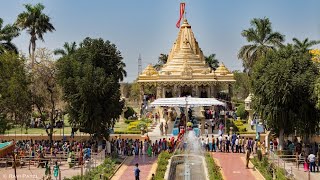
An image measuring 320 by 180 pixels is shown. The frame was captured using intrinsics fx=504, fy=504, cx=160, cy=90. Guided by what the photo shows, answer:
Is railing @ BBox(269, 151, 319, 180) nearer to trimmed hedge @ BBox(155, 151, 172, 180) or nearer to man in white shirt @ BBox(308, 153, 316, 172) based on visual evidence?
man in white shirt @ BBox(308, 153, 316, 172)

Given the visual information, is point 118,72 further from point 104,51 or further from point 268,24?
point 268,24

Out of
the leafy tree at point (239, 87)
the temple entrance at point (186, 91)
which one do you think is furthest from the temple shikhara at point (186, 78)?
the leafy tree at point (239, 87)

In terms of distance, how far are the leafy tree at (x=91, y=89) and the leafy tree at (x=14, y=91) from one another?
3.57m

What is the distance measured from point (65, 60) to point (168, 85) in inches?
850

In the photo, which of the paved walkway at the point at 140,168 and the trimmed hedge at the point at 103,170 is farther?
the paved walkway at the point at 140,168

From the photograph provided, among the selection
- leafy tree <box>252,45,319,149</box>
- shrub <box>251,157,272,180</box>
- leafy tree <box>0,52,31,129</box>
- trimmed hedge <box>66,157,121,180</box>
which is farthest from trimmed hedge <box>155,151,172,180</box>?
leafy tree <box>0,52,31,129</box>

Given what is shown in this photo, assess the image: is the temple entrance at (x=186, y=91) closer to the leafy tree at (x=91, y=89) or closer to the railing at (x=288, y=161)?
the leafy tree at (x=91, y=89)

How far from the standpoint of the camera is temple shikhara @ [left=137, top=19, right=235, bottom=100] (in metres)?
52.6

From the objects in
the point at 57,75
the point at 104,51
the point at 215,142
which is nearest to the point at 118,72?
the point at 104,51

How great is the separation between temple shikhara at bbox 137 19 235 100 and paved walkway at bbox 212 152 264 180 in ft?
63.6

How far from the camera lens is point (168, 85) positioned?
53469 millimetres

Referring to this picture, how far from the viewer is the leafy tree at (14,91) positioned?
115 feet

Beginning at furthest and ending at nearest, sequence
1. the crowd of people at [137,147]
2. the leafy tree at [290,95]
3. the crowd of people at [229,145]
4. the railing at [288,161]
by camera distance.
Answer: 1. the crowd of people at [229,145]
2. the crowd of people at [137,147]
3. the leafy tree at [290,95]
4. the railing at [288,161]

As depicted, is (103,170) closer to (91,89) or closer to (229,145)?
(91,89)
